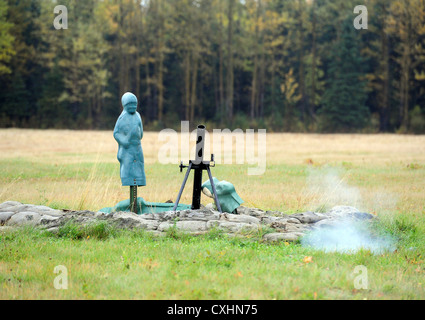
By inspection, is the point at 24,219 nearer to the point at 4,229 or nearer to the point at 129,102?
the point at 4,229

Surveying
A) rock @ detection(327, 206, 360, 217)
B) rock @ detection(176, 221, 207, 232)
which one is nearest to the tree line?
rock @ detection(327, 206, 360, 217)

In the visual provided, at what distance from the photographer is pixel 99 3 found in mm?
50562

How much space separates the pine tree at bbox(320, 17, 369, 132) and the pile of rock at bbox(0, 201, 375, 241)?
133 feet

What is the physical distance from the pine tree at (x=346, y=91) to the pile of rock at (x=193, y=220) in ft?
133

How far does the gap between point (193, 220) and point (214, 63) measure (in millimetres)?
45455

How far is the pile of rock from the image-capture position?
867cm

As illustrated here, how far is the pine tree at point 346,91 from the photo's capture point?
48.6 m

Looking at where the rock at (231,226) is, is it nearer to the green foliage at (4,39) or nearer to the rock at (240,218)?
the rock at (240,218)

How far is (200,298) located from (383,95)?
47153 mm

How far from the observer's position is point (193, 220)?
898 centimetres

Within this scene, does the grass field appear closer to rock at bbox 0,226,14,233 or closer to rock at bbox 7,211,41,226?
rock at bbox 0,226,14,233
